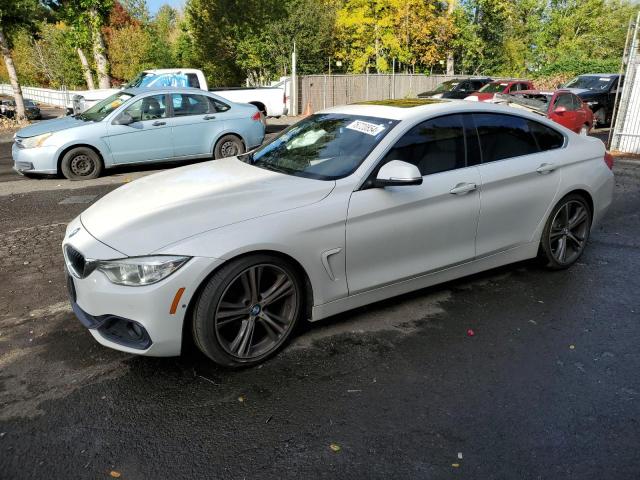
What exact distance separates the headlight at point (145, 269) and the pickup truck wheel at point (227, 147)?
320 inches

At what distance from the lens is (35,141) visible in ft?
31.1

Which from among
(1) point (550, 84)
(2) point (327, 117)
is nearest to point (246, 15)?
(1) point (550, 84)

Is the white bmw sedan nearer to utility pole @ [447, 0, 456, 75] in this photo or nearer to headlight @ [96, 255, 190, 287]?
headlight @ [96, 255, 190, 287]

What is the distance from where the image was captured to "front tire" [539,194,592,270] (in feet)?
16.3

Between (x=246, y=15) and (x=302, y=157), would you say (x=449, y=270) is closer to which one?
(x=302, y=157)

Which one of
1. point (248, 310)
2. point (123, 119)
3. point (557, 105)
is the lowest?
point (248, 310)

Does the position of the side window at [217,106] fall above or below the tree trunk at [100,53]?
below

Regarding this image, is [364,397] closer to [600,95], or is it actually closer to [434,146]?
[434,146]

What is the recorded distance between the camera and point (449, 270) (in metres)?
4.30

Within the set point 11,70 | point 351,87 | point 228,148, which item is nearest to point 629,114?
point 228,148

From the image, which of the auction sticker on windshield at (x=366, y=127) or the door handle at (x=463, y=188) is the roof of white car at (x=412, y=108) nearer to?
the auction sticker on windshield at (x=366, y=127)

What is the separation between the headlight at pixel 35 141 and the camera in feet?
31.0

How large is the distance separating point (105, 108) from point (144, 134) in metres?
1.00

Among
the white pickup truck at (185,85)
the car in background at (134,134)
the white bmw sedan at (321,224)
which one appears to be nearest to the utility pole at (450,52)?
the white pickup truck at (185,85)
